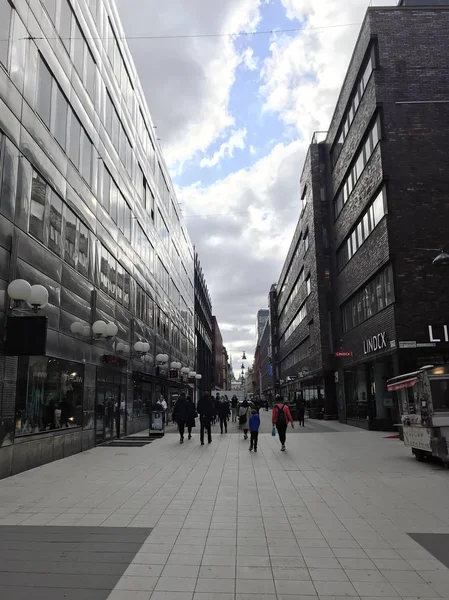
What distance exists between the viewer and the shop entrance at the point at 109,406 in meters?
18.6

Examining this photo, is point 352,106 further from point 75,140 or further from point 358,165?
point 75,140

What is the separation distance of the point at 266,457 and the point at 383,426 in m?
12.0

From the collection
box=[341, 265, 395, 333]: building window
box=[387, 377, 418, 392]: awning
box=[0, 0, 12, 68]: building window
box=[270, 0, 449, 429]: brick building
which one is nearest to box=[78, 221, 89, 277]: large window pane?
box=[0, 0, 12, 68]: building window

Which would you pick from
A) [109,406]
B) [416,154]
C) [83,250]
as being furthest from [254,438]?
[416,154]

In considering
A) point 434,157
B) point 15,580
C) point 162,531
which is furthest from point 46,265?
point 434,157

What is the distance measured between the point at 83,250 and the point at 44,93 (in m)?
5.09

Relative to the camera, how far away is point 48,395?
13727mm

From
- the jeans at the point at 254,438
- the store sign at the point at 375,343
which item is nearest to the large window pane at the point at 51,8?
the jeans at the point at 254,438

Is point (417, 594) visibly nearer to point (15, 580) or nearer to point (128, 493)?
point (15, 580)

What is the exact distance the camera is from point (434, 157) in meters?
22.2

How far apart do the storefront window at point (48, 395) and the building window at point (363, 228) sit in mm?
14770

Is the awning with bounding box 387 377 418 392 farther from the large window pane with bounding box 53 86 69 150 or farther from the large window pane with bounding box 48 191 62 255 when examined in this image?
the large window pane with bounding box 53 86 69 150

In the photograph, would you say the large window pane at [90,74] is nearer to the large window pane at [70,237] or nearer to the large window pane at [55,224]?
the large window pane at [70,237]

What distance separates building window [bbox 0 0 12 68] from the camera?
1126cm
